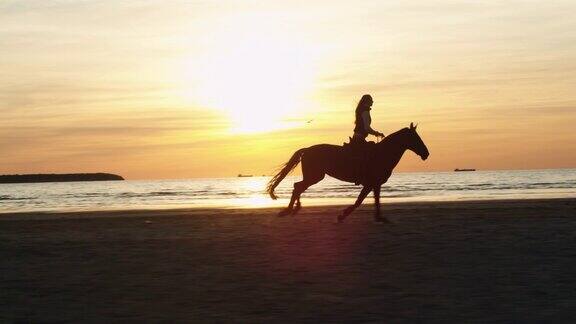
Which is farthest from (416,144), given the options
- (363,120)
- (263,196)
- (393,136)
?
(263,196)

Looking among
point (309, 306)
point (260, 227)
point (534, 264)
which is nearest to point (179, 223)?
point (260, 227)

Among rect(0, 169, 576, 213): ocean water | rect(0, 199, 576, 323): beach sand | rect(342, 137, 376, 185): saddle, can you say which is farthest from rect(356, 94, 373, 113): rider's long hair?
rect(0, 169, 576, 213): ocean water

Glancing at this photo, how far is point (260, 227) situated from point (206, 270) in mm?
7748

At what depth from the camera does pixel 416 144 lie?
1889cm

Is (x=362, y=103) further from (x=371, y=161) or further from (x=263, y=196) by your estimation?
(x=263, y=196)

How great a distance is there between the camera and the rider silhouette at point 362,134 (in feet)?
59.7

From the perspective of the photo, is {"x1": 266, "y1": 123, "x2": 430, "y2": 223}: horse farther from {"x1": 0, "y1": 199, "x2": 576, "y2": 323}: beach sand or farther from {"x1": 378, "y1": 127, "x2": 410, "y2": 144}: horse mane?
{"x1": 0, "y1": 199, "x2": 576, "y2": 323}: beach sand

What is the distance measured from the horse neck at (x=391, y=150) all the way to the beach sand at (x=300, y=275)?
1799mm

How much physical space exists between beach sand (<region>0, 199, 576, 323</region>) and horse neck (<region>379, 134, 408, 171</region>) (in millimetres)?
1799

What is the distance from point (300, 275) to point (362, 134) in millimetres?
8926

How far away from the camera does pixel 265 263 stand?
36.9ft

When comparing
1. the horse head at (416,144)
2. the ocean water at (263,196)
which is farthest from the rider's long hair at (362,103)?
the ocean water at (263,196)

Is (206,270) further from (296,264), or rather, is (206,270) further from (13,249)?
(13,249)

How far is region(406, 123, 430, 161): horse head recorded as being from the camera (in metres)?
18.9
